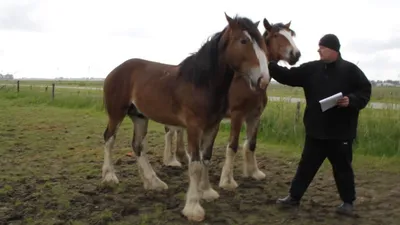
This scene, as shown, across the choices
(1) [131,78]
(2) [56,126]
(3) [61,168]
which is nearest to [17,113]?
(2) [56,126]

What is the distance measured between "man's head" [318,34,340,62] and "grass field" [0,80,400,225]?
5.99 ft

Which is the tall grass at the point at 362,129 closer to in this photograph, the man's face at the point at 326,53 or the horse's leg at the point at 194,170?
the man's face at the point at 326,53

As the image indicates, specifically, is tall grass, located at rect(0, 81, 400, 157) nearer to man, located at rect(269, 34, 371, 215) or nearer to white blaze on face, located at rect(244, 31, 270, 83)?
man, located at rect(269, 34, 371, 215)

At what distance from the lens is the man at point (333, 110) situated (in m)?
4.63

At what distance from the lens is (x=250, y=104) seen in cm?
637

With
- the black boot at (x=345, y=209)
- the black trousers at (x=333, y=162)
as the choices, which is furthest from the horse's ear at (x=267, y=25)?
the black boot at (x=345, y=209)

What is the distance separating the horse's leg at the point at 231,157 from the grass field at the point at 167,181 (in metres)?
0.17

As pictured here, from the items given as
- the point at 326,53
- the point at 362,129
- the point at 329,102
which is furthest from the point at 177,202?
A: the point at 362,129

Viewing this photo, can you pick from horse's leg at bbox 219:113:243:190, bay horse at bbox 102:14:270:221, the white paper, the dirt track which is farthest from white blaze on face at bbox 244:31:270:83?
horse's leg at bbox 219:113:243:190

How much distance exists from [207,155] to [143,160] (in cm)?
125

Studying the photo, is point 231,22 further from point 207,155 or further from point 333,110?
point 207,155

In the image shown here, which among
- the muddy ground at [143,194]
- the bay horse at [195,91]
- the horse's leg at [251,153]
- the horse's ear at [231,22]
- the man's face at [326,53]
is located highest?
the horse's ear at [231,22]

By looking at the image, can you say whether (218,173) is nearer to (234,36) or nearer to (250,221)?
(250,221)

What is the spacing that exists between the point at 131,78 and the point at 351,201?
11.3ft
